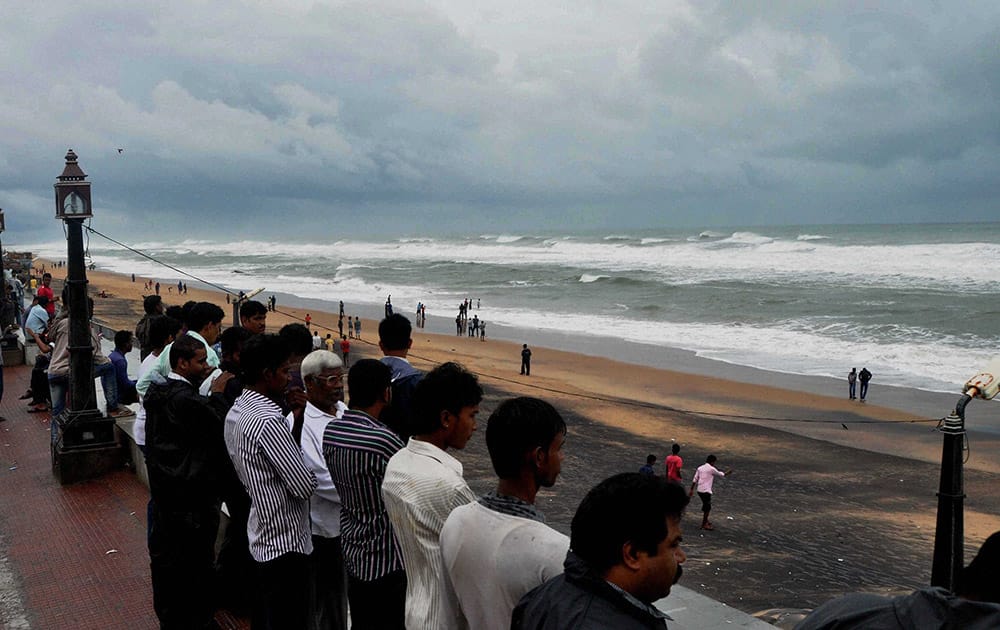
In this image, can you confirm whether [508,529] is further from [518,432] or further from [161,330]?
[161,330]

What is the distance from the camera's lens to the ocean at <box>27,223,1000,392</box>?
30.5 metres

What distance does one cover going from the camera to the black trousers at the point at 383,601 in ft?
10.6

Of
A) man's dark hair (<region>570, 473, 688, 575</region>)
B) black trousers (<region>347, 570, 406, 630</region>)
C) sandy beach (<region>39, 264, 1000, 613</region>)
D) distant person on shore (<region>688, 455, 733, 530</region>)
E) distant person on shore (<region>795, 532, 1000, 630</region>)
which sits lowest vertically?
sandy beach (<region>39, 264, 1000, 613</region>)

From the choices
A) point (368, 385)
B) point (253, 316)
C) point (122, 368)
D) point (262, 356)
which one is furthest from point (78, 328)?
point (368, 385)

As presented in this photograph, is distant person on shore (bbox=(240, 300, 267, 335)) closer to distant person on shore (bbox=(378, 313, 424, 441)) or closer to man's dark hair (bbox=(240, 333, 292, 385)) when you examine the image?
distant person on shore (bbox=(378, 313, 424, 441))

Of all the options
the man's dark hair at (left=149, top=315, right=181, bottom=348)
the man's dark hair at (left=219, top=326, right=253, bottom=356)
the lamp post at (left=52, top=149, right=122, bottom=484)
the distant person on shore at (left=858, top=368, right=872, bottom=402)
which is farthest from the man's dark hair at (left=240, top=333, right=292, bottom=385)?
the distant person on shore at (left=858, top=368, right=872, bottom=402)

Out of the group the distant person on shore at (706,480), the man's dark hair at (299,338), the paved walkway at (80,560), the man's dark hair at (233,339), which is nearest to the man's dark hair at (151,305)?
the paved walkway at (80,560)

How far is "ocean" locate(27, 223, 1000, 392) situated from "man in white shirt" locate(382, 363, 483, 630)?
12.0 meters

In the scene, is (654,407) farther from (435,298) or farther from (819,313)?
(435,298)

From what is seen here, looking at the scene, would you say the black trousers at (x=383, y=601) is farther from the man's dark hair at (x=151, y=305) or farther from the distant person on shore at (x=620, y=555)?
the man's dark hair at (x=151, y=305)

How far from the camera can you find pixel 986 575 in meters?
1.79

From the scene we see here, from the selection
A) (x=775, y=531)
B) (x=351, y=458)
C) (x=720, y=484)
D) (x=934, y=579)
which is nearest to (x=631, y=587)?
(x=351, y=458)

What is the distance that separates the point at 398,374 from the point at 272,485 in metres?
0.71

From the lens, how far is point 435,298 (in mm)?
53031
